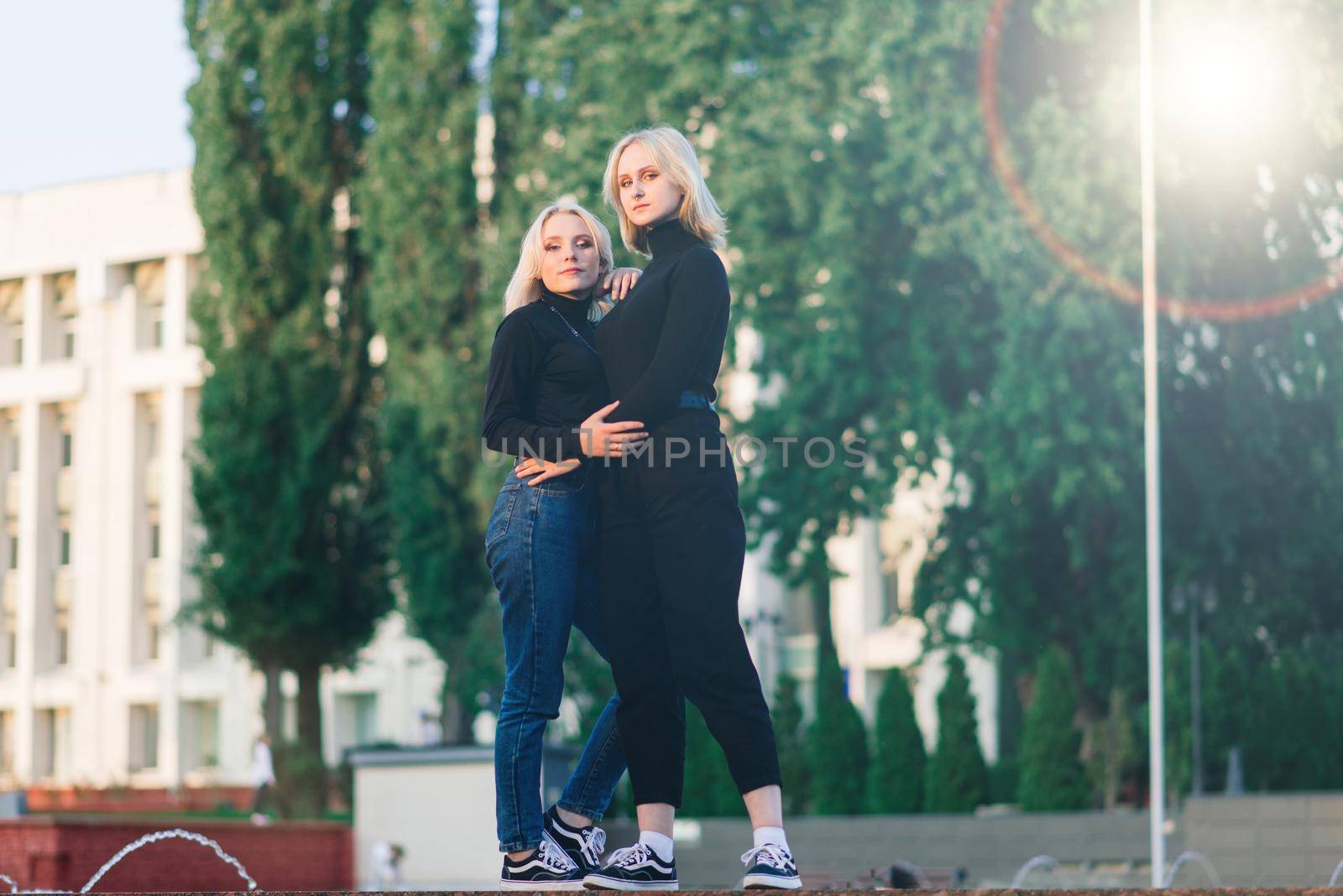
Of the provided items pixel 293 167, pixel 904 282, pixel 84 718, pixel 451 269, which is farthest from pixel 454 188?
pixel 84 718

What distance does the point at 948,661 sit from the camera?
77.4 feet

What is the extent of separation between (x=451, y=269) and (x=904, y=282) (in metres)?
7.10

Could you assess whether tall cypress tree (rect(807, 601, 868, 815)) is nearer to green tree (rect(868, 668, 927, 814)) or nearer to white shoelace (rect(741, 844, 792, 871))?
green tree (rect(868, 668, 927, 814))

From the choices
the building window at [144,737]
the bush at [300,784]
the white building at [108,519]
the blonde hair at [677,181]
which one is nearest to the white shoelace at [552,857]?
the blonde hair at [677,181]

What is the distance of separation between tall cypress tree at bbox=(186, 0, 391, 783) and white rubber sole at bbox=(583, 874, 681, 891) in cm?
2455

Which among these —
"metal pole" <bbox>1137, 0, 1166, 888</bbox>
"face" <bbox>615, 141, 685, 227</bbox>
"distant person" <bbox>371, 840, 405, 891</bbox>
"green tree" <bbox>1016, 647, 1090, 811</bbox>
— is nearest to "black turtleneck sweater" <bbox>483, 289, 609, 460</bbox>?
"face" <bbox>615, 141, 685, 227</bbox>

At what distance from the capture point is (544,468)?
507 cm

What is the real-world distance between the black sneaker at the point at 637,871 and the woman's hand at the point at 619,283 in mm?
1462

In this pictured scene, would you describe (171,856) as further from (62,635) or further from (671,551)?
(62,635)

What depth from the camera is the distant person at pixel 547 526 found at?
5.07 meters

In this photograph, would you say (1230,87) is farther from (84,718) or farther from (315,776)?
(84,718)

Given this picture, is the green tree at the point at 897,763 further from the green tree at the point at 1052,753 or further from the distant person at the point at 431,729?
the distant person at the point at 431,729

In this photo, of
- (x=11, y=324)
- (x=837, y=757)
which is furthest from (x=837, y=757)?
(x=11, y=324)

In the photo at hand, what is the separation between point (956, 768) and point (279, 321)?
41.1ft
